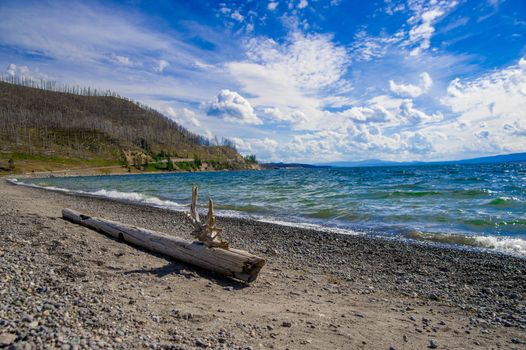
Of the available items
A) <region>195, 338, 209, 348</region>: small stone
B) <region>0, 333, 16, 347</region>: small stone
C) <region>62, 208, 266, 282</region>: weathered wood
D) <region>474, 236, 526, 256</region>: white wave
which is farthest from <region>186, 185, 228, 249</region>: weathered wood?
<region>474, 236, 526, 256</region>: white wave

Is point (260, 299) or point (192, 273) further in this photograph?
point (192, 273)

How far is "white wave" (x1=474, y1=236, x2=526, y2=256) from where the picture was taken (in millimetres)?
12656

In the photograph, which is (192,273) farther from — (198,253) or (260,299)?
(260,299)

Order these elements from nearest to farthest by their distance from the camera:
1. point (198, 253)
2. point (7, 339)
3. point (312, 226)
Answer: point (7, 339)
point (198, 253)
point (312, 226)

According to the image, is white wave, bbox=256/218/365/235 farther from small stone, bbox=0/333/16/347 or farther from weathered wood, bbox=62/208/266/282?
small stone, bbox=0/333/16/347

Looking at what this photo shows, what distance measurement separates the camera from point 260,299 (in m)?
7.52

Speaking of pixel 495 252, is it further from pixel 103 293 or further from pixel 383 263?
pixel 103 293

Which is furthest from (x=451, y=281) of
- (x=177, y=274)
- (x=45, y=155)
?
(x=45, y=155)

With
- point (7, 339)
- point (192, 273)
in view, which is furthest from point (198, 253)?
point (7, 339)

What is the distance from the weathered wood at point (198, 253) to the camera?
8.43 meters

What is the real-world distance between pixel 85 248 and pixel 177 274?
348 cm

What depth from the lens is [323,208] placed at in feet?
76.5

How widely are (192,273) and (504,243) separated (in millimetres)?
12496

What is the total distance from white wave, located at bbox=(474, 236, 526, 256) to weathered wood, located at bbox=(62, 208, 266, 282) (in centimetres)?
1044
